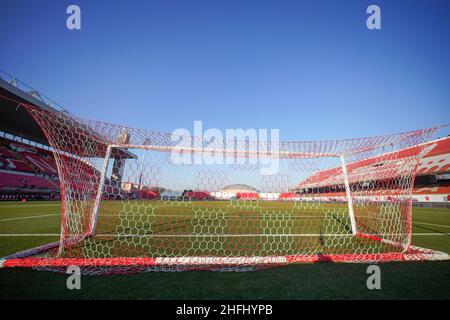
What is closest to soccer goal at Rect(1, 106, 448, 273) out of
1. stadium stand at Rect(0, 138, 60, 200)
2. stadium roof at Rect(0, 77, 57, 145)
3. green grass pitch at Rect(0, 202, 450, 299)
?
green grass pitch at Rect(0, 202, 450, 299)

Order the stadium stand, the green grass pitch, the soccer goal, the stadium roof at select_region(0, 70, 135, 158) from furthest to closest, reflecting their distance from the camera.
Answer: the stadium stand
the stadium roof at select_region(0, 70, 135, 158)
the soccer goal
the green grass pitch

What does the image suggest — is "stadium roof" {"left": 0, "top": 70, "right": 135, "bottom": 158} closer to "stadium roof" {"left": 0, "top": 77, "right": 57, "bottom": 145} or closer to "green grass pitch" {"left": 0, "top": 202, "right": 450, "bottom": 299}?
"stadium roof" {"left": 0, "top": 77, "right": 57, "bottom": 145}

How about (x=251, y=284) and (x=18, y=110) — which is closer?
(x=251, y=284)

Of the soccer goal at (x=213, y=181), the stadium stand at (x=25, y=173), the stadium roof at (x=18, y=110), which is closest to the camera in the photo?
the soccer goal at (x=213, y=181)

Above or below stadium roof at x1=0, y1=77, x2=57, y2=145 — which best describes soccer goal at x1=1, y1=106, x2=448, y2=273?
A: below

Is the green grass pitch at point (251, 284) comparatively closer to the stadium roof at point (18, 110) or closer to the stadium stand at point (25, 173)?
the stadium roof at point (18, 110)

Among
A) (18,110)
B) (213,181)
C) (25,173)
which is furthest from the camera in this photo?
(25,173)

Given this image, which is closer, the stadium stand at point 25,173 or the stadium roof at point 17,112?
the stadium roof at point 17,112

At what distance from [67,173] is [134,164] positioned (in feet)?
3.29

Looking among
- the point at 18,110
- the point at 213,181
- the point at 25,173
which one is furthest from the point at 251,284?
the point at 25,173

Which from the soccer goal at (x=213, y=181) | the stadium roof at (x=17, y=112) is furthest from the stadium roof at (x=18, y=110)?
the soccer goal at (x=213, y=181)

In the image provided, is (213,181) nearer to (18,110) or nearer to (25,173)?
(18,110)
